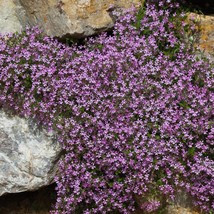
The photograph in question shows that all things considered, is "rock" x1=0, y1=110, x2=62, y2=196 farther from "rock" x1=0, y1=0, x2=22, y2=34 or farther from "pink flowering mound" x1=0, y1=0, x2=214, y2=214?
"rock" x1=0, y1=0, x2=22, y2=34

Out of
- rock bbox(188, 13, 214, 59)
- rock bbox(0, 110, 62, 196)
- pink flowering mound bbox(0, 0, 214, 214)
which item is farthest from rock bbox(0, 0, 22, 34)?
rock bbox(188, 13, 214, 59)

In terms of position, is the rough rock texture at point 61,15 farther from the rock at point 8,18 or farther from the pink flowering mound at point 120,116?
the pink flowering mound at point 120,116

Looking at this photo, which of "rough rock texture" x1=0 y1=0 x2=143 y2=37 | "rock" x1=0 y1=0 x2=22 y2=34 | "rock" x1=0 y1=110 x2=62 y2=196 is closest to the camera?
"rock" x1=0 y1=110 x2=62 y2=196

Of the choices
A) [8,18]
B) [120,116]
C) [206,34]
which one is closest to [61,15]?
[8,18]

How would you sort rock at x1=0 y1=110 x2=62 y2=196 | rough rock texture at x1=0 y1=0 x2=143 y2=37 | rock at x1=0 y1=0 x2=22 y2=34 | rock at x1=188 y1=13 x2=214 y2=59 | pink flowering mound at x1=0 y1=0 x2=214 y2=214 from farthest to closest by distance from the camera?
rock at x1=0 y1=0 x2=22 y2=34 → rough rock texture at x1=0 y1=0 x2=143 y2=37 → rock at x1=188 y1=13 x2=214 y2=59 → rock at x1=0 y1=110 x2=62 y2=196 → pink flowering mound at x1=0 y1=0 x2=214 y2=214

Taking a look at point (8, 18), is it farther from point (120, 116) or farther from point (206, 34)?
point (206, 34)

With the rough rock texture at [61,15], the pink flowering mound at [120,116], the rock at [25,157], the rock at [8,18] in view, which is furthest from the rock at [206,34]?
the rock at [8,18]
